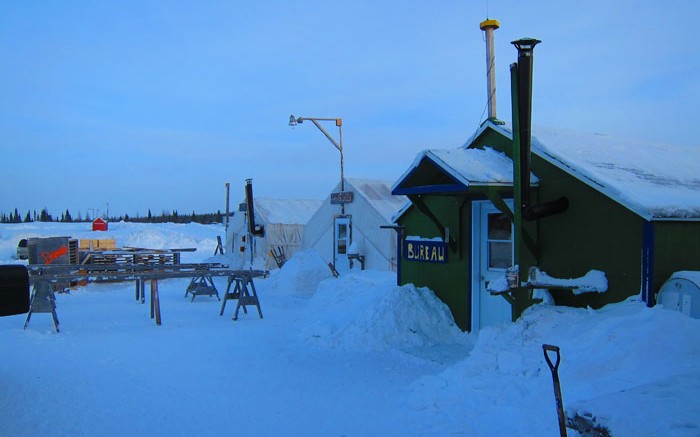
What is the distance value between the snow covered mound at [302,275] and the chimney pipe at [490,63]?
9.35 metres

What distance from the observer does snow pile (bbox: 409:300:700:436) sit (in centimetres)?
387

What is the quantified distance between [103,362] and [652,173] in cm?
824

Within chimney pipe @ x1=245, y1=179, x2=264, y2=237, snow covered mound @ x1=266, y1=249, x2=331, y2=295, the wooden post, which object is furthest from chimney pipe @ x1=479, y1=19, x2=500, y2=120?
chimney pipe @ x1=245, y1=179, x2=264, y2=237

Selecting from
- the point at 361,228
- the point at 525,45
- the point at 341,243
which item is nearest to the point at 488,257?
the point at 525,45

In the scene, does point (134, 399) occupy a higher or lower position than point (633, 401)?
lower

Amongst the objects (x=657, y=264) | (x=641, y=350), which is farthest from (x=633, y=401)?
(x=657, y=264)

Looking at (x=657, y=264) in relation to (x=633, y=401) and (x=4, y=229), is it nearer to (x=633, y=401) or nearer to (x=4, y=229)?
(x=633, y=401)

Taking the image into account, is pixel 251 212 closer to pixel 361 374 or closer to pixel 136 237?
pixel 361 374

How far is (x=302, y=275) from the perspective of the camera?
18297 millimetres

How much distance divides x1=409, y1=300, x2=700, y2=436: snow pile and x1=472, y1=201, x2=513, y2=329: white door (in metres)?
1.50

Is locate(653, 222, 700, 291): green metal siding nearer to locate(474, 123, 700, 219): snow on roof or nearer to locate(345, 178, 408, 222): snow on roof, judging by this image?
locate(474, 123, 700, 219): snow on roof

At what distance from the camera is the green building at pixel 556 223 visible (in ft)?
22.3

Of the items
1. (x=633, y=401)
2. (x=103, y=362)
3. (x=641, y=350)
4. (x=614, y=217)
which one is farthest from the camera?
(x=103, y=362)

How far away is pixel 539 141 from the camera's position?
27.2 ft
